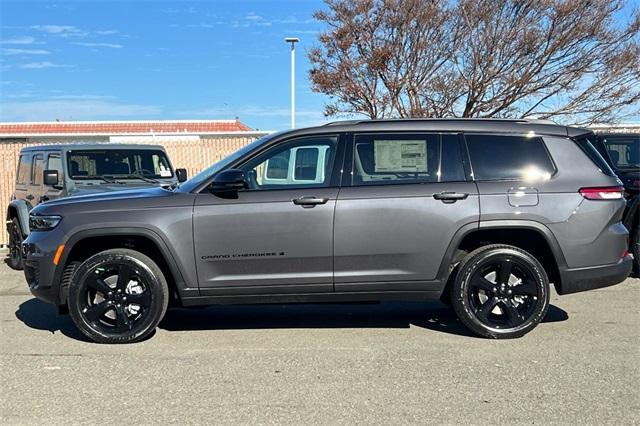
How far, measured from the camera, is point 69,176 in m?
7.98

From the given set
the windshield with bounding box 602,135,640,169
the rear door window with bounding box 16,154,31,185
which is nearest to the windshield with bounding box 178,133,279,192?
the rear door window with bounding box 16,154,31,185

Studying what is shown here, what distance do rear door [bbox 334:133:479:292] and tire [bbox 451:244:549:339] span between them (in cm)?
30

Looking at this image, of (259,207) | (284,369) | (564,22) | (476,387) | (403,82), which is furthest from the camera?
(403,82)

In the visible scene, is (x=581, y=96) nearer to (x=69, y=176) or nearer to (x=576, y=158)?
(x=576, y=158)

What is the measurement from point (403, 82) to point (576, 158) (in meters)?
10.3

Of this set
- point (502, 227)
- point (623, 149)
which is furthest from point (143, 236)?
point (623, 149)

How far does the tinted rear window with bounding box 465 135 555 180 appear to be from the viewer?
5.03 meters

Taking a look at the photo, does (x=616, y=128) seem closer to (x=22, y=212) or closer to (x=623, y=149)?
(x=623, y=149)

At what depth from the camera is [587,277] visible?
5000 mm

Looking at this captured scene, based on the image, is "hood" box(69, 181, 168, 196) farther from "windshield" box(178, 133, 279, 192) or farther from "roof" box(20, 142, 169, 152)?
"windshield" box(178, 133, 279, 192)

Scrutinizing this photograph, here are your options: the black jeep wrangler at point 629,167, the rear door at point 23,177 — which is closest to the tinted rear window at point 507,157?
the black jeep wrangler at point 629,167

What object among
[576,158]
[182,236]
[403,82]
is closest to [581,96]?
[403,82]

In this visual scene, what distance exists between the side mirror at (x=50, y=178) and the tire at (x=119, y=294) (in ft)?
10.4

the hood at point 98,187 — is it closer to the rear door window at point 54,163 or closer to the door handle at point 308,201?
the rear door window at point 54,163
